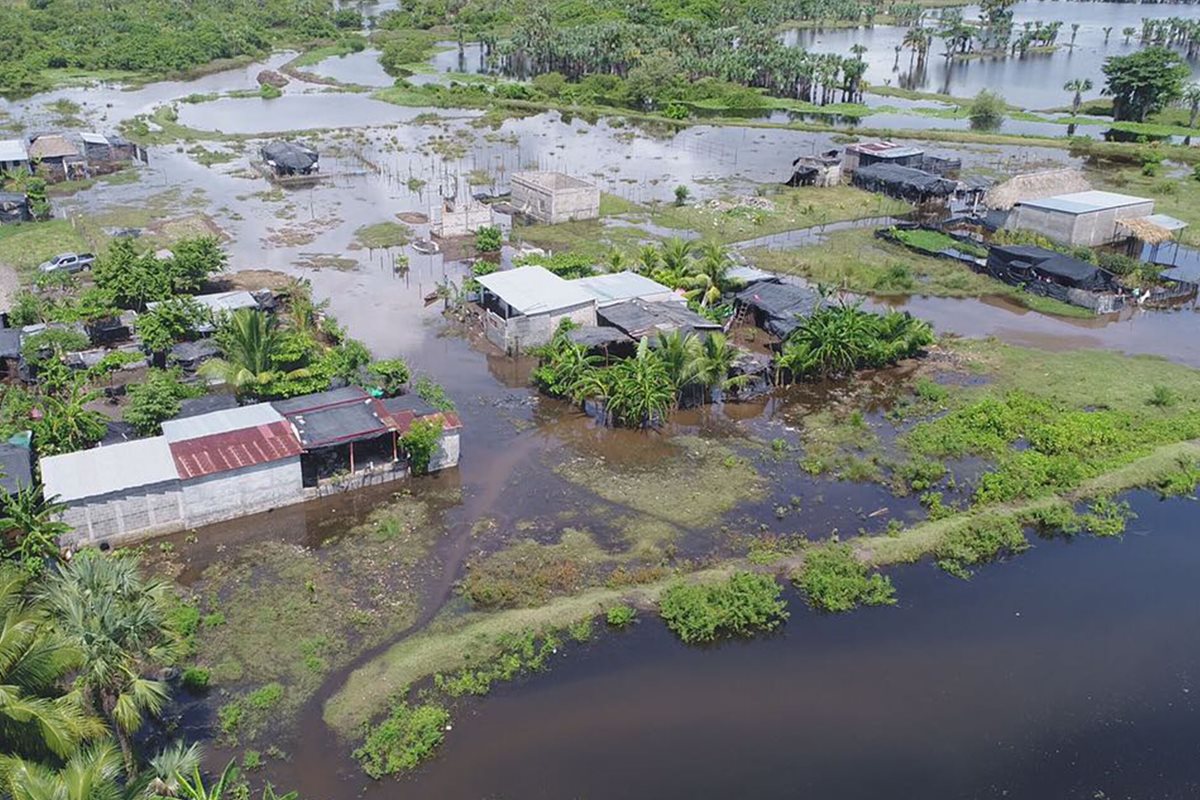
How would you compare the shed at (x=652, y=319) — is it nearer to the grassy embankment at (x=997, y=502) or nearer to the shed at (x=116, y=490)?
the grassy embankment at (x=997, y=502)

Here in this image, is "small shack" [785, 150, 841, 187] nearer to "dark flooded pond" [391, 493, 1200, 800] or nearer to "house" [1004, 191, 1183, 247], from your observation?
"house" [1004, 191, 1183, 247]

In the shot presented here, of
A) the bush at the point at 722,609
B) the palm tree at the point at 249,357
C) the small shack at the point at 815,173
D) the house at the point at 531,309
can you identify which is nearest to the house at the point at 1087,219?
the small shack at the point at 815,173

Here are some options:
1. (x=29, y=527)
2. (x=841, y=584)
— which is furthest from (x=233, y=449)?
(x=841, y=584)

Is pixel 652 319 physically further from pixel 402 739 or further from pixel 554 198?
pixel 402 739

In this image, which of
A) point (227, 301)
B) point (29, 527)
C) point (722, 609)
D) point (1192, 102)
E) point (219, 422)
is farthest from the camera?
point (1192, 102)

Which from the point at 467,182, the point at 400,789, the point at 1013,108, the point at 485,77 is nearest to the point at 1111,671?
the point at 400,789

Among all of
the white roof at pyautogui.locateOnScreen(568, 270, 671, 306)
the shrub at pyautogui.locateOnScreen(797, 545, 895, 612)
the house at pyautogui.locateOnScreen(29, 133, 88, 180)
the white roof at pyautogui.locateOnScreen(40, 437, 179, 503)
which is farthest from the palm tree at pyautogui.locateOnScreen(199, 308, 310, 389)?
the house at pyautogui.locateOnScreen(29, 133, 88, 180)
